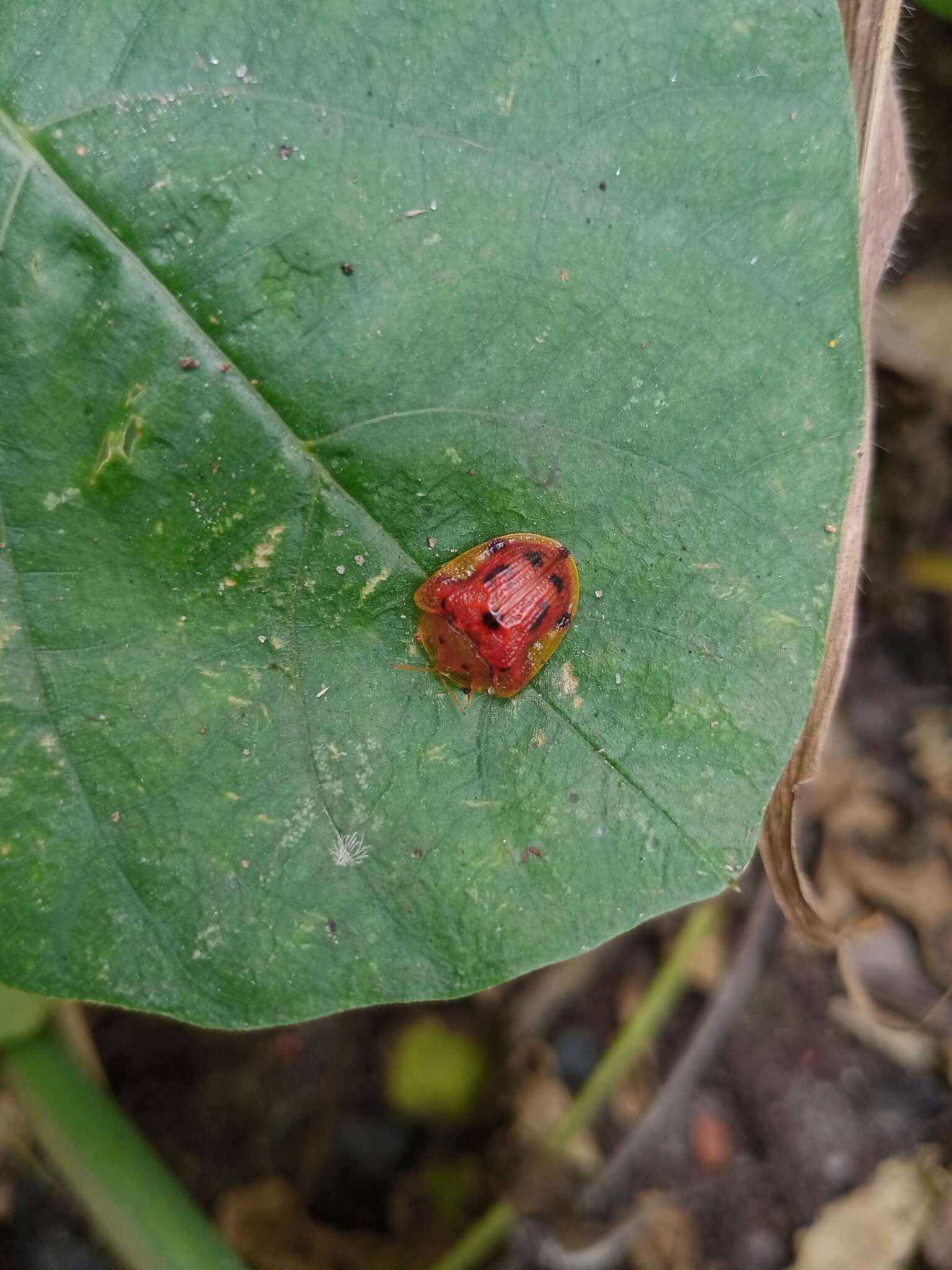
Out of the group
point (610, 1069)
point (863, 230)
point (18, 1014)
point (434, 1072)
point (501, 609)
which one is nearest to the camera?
point (501, 609)

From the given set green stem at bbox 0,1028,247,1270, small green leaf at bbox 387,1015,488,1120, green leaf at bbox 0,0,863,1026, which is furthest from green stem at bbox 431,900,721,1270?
green leaf at bbox 0,0,863,1026

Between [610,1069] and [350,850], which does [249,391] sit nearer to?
[350,850]

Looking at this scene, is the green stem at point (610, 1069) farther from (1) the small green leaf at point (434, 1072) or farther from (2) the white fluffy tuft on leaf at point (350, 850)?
(2) the white fluffy tuft on leaf at point (350, 850)

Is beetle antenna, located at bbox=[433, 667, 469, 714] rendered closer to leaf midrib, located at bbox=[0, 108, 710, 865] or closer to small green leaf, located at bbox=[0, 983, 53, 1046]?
leaf midrib, located at bbox=[0, 108, 710, 865]

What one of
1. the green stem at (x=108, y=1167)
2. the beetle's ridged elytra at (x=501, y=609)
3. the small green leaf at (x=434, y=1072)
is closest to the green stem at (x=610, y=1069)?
the small green leaf at (x=434, y=1072)

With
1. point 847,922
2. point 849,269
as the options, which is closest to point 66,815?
point 849,269

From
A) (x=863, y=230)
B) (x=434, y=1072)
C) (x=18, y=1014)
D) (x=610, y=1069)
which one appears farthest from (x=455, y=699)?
(x=434, y=1072)
